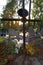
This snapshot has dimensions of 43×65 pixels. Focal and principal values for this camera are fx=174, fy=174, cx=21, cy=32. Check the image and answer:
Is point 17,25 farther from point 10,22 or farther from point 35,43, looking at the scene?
point 35,43

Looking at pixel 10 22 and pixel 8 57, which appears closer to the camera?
pixel 8 57

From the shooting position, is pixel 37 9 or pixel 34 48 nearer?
pixel 34 48

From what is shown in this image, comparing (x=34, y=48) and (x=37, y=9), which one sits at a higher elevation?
(x=37, y=9)

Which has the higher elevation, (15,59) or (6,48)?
(6,48)

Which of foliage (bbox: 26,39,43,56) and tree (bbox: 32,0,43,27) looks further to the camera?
tree (bbox: 32,0,43,27)

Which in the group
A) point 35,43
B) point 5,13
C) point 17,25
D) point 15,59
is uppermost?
point 5,13

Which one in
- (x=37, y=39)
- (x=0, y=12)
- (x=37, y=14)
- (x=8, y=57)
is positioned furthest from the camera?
(x=37, y=14)

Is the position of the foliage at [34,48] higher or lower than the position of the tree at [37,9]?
lower

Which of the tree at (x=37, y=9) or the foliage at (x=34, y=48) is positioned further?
the tree at (x=37, y=9)

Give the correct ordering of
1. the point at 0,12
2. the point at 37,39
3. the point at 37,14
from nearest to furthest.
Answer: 1. the point at 37,39
2. the point at 0,12
3. the point at 37,14

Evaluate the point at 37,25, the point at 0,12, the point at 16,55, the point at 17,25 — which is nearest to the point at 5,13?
the point at 0,12

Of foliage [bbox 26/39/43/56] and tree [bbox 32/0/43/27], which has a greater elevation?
tree [bbox 32/0/43/27]

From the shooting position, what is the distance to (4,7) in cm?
213

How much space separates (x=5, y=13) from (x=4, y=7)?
7cm
